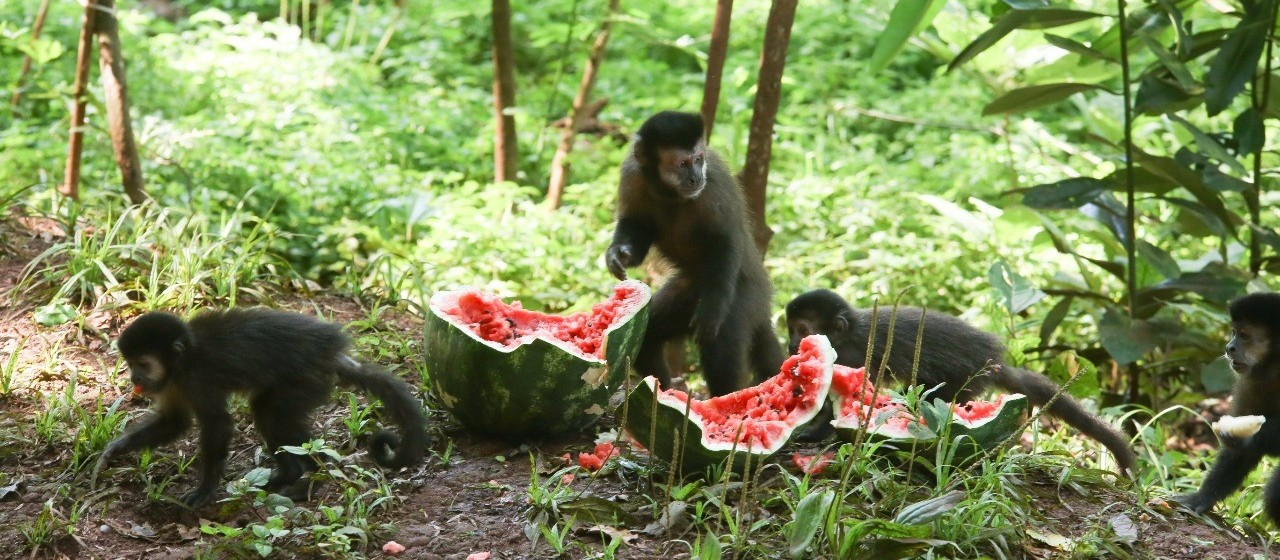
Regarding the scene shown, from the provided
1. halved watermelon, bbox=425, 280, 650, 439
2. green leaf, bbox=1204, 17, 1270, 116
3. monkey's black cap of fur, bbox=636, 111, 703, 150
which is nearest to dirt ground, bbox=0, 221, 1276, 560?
halved watermelon, bbox=425, 280, 650, 439

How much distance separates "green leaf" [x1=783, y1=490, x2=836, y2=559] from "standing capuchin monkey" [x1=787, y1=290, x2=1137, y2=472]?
1.56 meters

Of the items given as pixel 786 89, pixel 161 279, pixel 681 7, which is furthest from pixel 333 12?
pixel 161 279

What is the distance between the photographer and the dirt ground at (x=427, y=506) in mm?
4129

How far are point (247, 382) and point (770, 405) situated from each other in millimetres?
2105

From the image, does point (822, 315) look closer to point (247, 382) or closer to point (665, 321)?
point (665, 321)

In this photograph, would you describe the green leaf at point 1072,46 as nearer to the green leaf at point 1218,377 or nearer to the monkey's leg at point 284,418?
the green leaf at point 1218,377

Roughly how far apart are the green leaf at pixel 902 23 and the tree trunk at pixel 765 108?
1.90 feet

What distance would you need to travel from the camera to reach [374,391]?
4.80 meters

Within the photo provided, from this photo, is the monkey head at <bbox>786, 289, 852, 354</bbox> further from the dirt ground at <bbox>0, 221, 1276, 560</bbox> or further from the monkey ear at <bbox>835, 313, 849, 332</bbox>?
the dirt ground at <bbox>0, 221, 1276, 560</bbox>

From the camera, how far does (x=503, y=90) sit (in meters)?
8.59

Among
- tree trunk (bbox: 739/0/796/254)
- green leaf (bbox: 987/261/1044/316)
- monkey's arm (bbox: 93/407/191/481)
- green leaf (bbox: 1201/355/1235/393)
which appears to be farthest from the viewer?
green leaf (bbox: 1201/355/1235/393)

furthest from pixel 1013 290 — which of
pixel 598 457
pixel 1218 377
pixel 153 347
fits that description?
pixel 153 347

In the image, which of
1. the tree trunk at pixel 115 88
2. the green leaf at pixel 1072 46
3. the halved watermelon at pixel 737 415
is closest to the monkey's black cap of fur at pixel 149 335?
the halved watermelon at pixel 737 415

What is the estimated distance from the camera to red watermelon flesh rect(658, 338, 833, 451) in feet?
14.1
